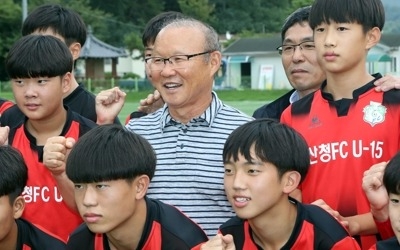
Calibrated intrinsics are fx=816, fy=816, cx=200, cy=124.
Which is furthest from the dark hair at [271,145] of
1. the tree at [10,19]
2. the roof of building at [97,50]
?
the roof of building at [97,50]

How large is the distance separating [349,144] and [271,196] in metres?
0.49

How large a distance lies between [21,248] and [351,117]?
1.66 metres

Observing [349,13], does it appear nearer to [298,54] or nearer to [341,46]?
[341,46]

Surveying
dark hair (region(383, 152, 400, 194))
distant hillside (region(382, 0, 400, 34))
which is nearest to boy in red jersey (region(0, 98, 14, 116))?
dark hair (region(383, 152, 400, 194))

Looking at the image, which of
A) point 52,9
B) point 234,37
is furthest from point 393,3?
point 52,9

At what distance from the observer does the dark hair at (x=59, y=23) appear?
5375 millimetres

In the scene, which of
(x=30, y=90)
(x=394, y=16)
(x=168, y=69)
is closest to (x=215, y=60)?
(x=168, y=69)

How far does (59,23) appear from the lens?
5375mm

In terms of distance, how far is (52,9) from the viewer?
215 inches

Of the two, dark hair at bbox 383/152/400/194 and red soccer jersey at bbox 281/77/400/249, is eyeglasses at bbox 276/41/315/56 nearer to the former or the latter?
red soccer jersey at bbox 281/77/400/249

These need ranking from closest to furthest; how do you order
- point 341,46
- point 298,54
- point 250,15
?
point 341,46 → point 298,54 → point 250,15

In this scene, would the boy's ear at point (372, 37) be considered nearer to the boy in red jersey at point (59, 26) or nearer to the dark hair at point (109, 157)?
the dark hair at point (109, 157)

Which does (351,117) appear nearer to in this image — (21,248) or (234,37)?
(21,248)

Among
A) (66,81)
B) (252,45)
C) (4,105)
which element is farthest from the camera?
(252,45)
